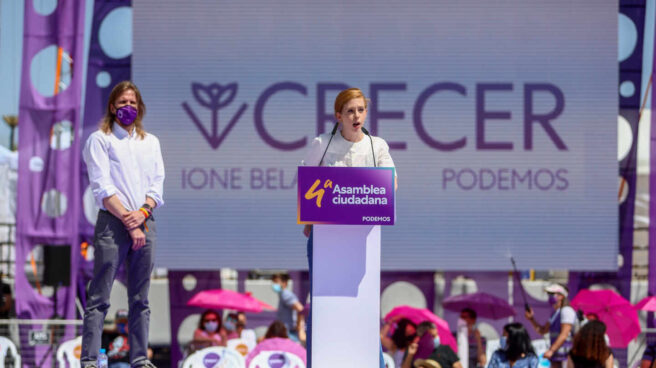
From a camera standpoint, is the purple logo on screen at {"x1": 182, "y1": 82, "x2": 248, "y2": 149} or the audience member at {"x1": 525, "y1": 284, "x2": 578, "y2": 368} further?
the purple logo on screen at {"x1": 182, "y1": 82, "x2": 248, "y2": 149}

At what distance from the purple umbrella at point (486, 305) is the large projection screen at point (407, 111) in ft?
0.88

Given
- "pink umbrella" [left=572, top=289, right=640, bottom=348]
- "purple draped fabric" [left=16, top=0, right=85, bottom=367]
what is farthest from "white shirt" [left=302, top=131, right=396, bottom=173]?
"purple draped fabric" [left=16, top=0, right=85, bottom=367]

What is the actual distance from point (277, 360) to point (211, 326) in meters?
1.77

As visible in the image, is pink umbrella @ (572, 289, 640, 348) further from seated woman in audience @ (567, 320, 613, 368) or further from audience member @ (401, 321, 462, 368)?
seated woman in audience @ (567, 320, 613, 368)

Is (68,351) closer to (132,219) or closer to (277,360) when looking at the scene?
(277,360)

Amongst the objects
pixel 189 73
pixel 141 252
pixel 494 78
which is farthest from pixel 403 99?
pixel 141 252

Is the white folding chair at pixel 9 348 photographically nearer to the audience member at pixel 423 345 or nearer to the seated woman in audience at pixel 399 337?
the seated woman in audience at pixel 399 337

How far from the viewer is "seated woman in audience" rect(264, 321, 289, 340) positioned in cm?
737

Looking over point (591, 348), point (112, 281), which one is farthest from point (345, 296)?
point (591, 348)

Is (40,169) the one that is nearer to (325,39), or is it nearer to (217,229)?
(217,229)

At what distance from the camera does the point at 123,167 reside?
388 centimetres

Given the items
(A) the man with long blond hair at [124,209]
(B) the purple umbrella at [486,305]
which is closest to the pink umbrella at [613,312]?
(B) the purple umbrella at [486,305]

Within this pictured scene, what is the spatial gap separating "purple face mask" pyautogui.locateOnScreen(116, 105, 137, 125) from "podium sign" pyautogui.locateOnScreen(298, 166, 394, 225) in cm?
91

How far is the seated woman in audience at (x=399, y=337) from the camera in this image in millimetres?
7199
